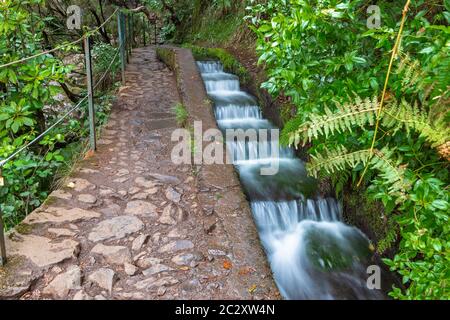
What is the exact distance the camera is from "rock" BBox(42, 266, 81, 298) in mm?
2318

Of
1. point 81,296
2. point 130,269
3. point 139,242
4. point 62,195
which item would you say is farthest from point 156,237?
point 62,195

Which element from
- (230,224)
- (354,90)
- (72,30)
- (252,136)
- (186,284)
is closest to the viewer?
(186,284)

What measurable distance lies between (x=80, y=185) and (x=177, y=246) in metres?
1.31

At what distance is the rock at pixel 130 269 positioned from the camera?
2.55 m

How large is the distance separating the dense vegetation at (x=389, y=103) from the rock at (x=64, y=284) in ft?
5.51

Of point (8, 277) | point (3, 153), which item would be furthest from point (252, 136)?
point (8, 277)

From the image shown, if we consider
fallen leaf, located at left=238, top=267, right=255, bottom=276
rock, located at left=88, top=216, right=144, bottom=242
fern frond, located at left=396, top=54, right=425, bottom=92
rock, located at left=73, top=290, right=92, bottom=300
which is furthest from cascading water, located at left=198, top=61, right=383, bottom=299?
fern frond, located at left=396, top=54, right=425, bottom=92

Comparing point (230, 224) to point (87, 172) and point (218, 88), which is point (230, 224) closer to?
point (87, 172)

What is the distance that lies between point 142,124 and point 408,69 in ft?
11.9

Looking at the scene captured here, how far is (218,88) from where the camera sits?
24.1 ft

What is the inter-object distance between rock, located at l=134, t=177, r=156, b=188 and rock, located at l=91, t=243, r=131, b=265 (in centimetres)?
94

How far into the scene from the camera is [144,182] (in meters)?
3.69

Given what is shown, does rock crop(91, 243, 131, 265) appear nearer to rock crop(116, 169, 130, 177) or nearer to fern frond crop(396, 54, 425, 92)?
rock crop(116, 169, 130, 177)

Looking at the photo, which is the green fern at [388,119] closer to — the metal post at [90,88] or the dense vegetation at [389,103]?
the dense vegetation at [389,103]
